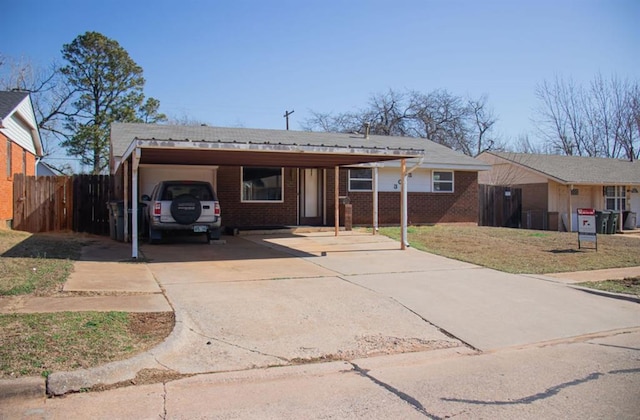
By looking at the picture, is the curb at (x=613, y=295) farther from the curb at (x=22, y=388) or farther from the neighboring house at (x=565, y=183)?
the neighboring house at (x=565, y=183)

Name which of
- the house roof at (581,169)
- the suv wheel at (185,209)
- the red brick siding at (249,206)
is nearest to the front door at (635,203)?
the house roof at (581,169)

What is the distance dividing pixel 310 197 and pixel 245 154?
267 inches

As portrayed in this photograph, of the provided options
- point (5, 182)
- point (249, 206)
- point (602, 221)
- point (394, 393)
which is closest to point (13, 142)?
point (5, 182)

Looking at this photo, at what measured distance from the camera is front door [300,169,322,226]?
20.3 metres

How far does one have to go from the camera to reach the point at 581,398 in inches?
189

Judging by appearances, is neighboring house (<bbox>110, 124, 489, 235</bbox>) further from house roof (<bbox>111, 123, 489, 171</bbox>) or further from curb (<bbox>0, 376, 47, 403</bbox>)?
curb (<bbox>0, 376, 47, 403</bbox>)

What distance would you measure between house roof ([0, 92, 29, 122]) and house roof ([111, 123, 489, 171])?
3061 millimetres

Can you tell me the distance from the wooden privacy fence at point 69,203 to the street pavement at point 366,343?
7.50 meters

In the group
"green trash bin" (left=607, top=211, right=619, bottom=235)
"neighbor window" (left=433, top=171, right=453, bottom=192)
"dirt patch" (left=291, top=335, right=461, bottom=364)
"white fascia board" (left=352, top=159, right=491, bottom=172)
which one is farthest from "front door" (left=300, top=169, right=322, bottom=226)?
"green trash bin" (left=607, top=211, right=619, bottom=235)

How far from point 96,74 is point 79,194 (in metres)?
19.0

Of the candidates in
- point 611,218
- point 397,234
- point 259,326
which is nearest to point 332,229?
point 397,234

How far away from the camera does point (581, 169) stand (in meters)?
29.6

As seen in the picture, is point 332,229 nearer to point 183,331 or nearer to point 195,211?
point 195,211

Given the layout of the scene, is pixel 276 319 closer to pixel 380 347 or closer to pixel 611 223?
pixel 380 347
